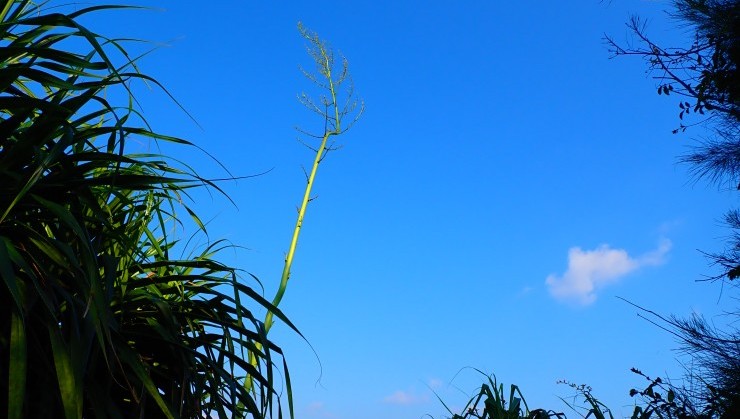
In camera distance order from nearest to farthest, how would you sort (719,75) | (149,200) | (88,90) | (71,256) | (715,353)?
(71,256), (88,90), (149,200), (715,353), (719,75)

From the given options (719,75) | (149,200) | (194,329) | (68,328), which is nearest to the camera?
(68,328)

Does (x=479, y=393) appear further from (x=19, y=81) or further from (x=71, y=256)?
(x=19, y=81)

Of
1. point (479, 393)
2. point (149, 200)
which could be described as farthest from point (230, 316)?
point (479, 393)

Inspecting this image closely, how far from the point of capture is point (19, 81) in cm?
220

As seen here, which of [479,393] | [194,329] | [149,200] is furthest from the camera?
[479,393]

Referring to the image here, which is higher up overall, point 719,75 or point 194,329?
point 719,75

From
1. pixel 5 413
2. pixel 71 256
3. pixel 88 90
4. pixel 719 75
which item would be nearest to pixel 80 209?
pixel 71 256

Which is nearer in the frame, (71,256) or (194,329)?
(71,256)

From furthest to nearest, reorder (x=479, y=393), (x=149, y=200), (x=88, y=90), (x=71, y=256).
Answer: (x=479, y=393), (x=149, y=200), (x=88, y=90), (x=71, y=256)

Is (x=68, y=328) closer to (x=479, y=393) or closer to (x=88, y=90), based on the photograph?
(x=88, y=90)

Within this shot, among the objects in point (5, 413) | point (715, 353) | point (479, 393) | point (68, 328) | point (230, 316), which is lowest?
point (5, 413)

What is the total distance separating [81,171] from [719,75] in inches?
174

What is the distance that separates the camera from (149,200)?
7.75 ft

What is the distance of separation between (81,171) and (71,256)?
12.2 inches
